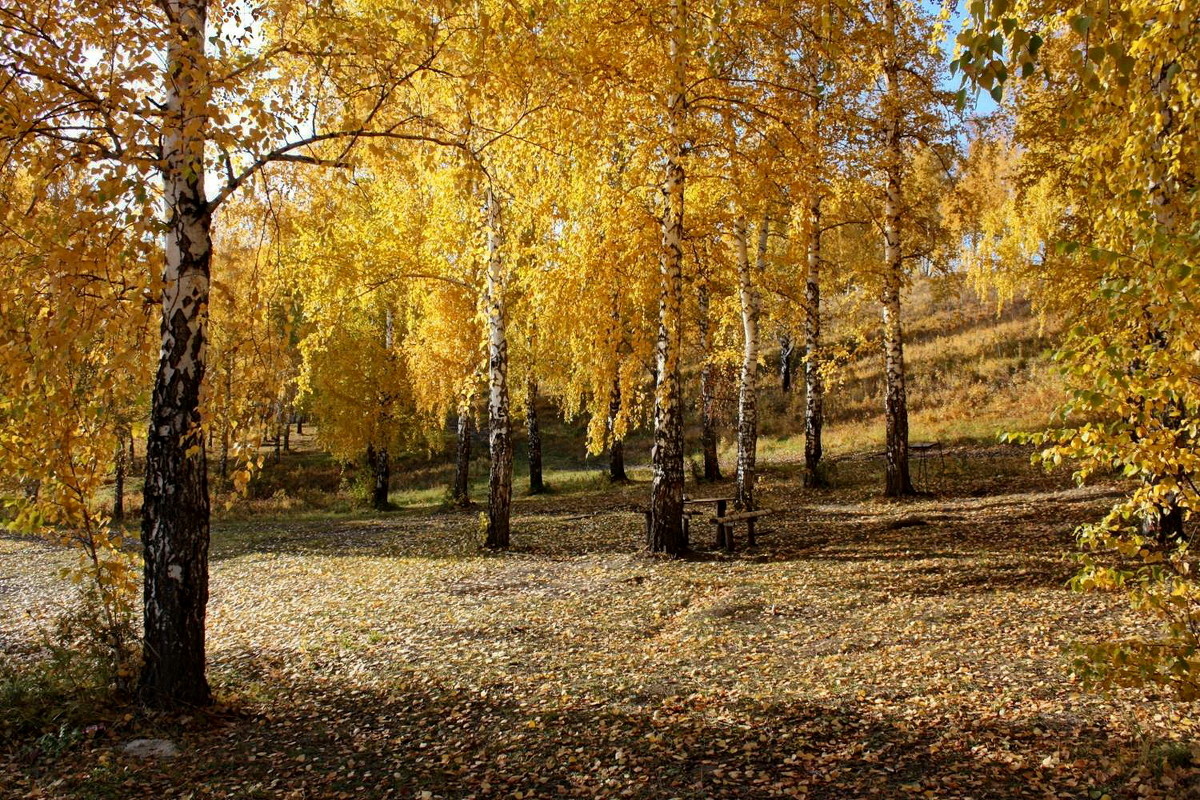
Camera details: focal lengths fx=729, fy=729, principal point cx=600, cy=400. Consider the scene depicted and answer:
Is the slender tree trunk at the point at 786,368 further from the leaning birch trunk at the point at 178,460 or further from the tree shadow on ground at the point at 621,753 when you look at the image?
the leaning birch trunk at the point at 178,460

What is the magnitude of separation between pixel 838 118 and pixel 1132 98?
284 inches

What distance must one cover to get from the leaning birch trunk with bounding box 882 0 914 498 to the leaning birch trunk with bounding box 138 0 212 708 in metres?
10.7

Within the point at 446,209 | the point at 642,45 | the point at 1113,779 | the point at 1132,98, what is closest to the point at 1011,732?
the point at 1113,779

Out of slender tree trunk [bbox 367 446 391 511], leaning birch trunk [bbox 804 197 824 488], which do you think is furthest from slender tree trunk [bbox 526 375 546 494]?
leaning birch trunk [bbox 804 197 824 488]

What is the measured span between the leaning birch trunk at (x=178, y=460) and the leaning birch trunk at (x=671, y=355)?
5.38 m

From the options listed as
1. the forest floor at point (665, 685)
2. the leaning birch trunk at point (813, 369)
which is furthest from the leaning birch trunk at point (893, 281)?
the forest floor at point (665, 685)

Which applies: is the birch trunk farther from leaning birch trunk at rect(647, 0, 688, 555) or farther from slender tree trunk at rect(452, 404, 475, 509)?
leaning birch trunk at rect(647, 0, 688, 555)

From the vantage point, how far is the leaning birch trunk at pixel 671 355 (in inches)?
360

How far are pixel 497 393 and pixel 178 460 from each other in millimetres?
6878

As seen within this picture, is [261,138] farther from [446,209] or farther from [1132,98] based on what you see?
[446,209]

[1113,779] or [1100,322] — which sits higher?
[1100,322]

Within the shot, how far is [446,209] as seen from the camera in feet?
39.4

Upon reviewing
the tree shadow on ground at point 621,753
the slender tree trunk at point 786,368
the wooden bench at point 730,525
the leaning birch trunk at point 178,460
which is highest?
the slender tree trunk at point 786,368

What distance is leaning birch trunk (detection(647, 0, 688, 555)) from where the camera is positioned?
913cm
